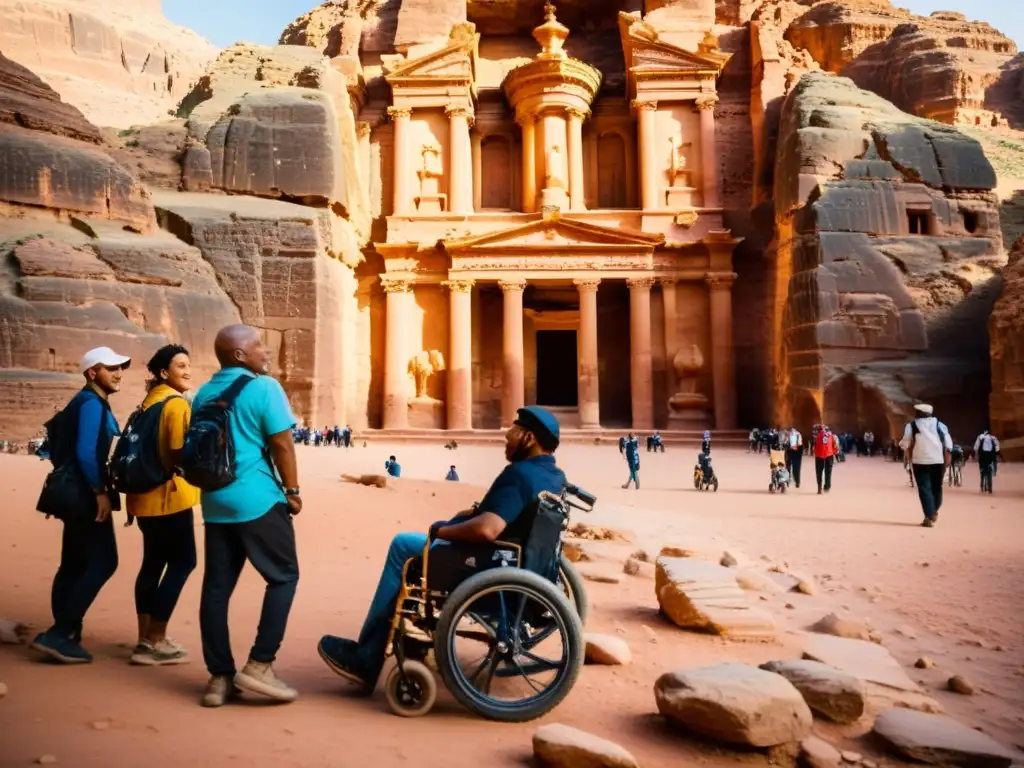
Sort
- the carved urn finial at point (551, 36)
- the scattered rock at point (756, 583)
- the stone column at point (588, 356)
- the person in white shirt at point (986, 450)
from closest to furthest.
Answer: the scattered rock at point (756, 583)
the person in white shirt at point (986, 450)
the stone column at point (588, 356)
the carved urn finial at point (551, 36)

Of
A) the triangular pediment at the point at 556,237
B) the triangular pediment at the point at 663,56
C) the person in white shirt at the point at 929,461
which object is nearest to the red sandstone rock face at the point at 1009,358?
the person in white shirt at the point at 929,461

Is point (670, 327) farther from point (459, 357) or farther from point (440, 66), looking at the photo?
point (440, 66)

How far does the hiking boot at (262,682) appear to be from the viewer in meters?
3.29

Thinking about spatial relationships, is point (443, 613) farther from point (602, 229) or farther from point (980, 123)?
point (980, 123)

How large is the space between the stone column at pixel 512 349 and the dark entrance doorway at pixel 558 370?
7.05m

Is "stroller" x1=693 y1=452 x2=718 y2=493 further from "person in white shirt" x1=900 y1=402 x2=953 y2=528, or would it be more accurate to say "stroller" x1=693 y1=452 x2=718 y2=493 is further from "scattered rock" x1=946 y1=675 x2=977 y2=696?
"scattered rock" x1=946 y1=675 x2=977 y2=696

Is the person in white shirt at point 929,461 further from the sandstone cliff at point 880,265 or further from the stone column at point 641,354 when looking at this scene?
the stone column at point 641,354

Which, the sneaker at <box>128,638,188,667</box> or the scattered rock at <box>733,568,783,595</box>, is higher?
the sneaker at <box>128,638,188,667</box>

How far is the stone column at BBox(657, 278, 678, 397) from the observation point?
29250 millimetres

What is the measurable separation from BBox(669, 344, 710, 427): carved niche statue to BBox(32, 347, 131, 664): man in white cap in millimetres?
25413

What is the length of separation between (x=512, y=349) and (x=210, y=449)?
2540cm

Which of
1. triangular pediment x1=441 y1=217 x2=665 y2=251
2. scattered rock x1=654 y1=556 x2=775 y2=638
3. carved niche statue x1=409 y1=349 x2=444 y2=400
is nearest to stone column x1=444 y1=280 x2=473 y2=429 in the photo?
carved niche statue x1=409 y1=349 x2=444 y2=400

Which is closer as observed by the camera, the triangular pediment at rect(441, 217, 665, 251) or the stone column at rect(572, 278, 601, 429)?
the stone column at rect(572, 278, 601, 429)

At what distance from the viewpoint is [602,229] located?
28.6 meters
